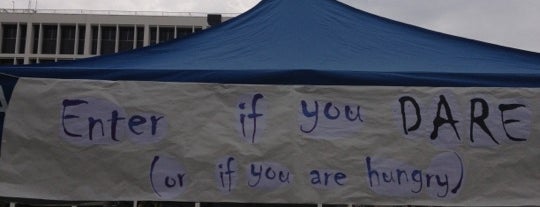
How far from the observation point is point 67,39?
1863 inches

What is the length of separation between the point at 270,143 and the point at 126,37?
151 feet

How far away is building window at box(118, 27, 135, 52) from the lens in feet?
155

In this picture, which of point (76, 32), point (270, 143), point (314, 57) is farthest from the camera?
point (76, 32)

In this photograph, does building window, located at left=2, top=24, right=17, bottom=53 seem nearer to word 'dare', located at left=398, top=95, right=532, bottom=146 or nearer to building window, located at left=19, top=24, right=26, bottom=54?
building window, located at left=19, top=24, right=26, bottom=54

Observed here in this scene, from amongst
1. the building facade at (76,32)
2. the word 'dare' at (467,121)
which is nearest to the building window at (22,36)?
the building facade at (76,32)

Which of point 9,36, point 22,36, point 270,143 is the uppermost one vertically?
point 9,36

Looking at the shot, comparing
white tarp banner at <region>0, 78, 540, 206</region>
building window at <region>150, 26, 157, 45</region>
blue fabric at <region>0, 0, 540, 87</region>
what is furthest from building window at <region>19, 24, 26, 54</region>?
white tarp banner at <region>0, 78, 540, 206</region>

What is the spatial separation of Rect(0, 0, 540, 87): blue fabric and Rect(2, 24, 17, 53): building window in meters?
46.9

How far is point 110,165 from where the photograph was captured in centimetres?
307

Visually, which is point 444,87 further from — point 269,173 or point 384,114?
point 269,173

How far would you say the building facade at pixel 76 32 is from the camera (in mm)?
46250

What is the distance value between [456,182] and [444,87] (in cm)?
47

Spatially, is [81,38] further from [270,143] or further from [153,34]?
[270,143]

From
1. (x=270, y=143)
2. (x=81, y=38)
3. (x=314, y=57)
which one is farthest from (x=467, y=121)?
(x=81, y=38)
